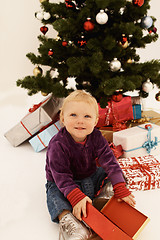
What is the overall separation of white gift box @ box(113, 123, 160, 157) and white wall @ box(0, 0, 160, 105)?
1.45 metres

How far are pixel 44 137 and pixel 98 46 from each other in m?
0.70

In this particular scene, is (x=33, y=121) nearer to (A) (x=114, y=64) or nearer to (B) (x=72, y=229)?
(A) (x=114, y=64)

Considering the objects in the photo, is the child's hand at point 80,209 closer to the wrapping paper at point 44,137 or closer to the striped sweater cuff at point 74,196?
the striped sweater cuff at point 74,196

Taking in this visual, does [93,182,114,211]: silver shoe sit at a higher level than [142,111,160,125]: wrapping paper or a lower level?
higher

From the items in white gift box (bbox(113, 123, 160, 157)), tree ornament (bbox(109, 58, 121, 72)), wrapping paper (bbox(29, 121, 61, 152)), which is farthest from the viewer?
wrapping paper (bbox(29, 121, 61, 152))

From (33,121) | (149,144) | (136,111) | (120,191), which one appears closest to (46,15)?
(33,121)

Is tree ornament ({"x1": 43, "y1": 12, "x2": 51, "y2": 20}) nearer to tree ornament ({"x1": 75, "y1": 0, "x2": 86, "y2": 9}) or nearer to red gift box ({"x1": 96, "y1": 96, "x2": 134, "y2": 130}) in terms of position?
tree ornament ({"x1": 75, "y1": 0, "x2": 86, "y2": 9})

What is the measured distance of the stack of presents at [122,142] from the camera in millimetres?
881

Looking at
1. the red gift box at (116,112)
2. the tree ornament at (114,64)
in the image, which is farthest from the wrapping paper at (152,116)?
the tree ornament at (114,64)

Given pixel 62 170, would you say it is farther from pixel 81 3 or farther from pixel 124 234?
pixel 81 3

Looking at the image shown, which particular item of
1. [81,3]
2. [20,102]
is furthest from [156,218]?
[20,102]

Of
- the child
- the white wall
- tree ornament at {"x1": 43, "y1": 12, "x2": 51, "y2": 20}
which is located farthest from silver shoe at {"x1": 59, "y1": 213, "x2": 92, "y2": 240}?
the white wall

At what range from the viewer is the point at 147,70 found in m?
1.47

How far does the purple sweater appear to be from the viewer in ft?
3.33
